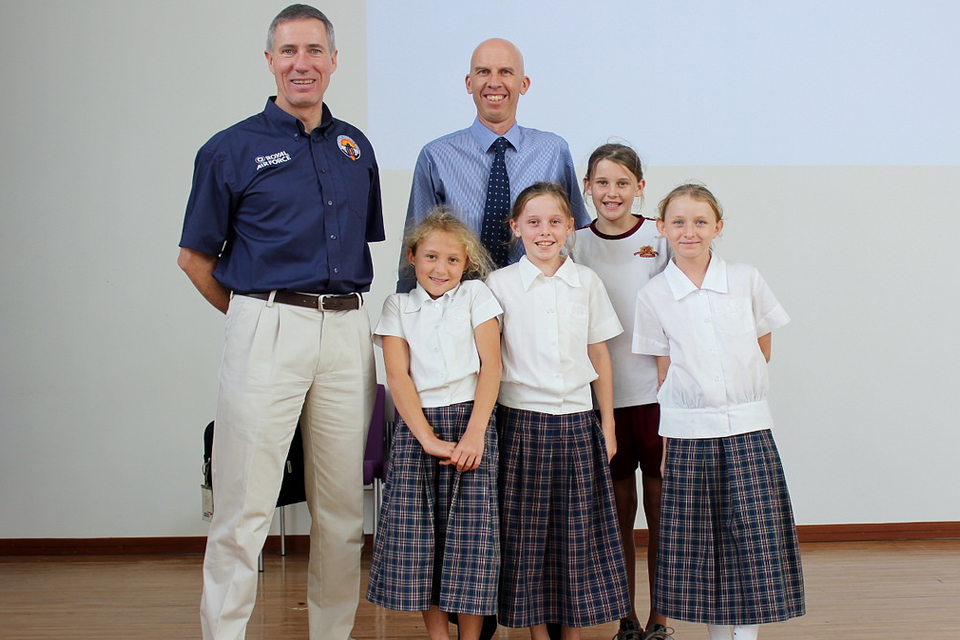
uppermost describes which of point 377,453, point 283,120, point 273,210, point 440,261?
point 283,120

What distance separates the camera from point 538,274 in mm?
2061

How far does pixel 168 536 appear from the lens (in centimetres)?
350

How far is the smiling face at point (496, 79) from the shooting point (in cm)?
222

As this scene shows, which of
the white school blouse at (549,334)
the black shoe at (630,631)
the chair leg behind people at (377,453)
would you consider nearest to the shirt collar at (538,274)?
the white school blouse at (549,334)

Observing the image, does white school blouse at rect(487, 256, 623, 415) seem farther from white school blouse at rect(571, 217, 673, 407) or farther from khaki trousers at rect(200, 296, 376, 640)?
khaki trousers at rect(200, 296, 376, 640)

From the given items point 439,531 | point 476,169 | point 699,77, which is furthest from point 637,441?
point 699,77

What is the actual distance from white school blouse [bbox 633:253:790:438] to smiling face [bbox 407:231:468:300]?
50 centimetres

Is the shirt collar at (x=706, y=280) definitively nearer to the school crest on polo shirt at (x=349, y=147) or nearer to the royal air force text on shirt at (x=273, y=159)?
the school crest on polo shirt at (x=349, y=147)

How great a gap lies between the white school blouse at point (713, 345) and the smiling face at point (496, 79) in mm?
666

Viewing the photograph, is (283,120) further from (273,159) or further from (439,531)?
(439,531)

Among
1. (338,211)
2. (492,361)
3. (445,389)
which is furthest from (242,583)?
(338,211)

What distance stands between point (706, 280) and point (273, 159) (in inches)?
45.7

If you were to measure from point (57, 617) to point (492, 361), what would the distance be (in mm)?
1851

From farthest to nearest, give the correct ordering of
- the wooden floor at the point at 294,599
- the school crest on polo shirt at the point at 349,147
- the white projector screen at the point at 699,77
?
the white projector screen at the point at 699,77
the wooden floor at the point at 294,599
the school crest on polo shirt at the point at 349,147
